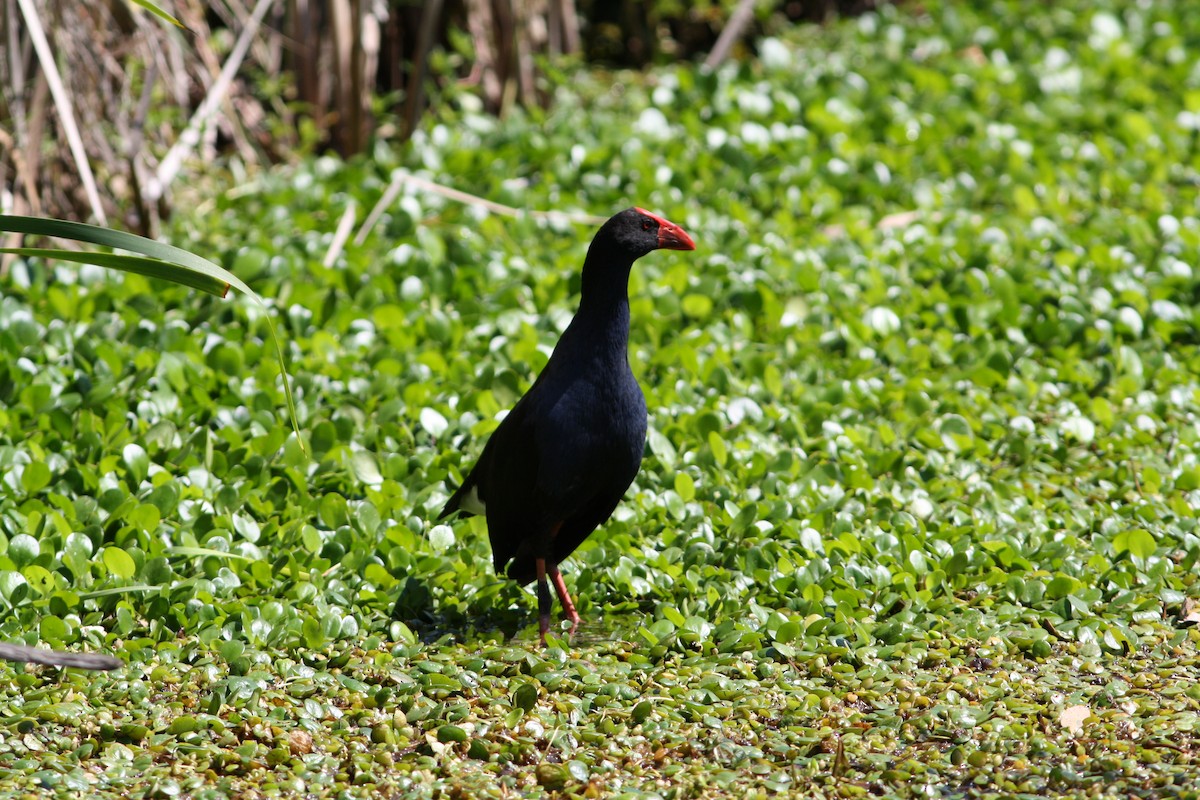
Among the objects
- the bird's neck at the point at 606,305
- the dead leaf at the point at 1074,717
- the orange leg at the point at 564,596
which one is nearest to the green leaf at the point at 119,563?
the orange leg at the point at 564,596

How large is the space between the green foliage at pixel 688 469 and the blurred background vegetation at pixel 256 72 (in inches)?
14.3

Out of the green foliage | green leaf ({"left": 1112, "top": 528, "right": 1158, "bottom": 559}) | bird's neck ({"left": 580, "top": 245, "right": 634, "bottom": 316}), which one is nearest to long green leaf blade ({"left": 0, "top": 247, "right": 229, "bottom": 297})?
the green foliage

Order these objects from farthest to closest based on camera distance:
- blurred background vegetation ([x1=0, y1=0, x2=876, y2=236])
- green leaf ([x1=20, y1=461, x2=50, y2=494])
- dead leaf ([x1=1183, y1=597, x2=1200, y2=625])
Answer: blurred background vegetation ([x1=0, y1=0, x2=876, y2=236]), green leaf ([x1=20, y1=461, x2=50, y2=494]), dead leaf ([x1=1183, y1=597, x2=1200, y2=625])

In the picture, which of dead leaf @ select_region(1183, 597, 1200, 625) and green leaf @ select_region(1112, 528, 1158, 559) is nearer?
dead leaf @ select_region(1183, 597, 1200, 625)

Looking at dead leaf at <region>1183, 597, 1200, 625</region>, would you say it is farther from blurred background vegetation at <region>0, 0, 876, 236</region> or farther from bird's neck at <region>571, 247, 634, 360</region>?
blurred background vegetation at <region>0, 0, 876, 236</region>

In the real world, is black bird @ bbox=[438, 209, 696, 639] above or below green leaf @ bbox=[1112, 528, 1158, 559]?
above

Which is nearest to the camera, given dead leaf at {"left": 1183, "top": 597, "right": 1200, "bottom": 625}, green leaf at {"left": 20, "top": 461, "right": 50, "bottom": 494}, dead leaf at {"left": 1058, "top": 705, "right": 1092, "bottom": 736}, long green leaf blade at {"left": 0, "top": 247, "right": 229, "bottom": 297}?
long green leaf blade at {"left": 0, "top": 247, "right": 229, "bottom": 297}

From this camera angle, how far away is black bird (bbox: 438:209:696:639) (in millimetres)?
3914

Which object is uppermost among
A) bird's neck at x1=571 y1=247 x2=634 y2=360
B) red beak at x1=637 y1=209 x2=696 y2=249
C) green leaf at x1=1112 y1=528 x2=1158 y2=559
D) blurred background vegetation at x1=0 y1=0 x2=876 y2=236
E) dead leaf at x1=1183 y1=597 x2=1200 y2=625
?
blurred background vegetation at x1=0 y1=0 x2=876 y2=236

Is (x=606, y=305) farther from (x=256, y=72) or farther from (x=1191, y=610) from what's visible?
(x=256, y=72)

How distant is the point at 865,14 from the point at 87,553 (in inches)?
302

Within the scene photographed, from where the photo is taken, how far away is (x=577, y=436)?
390 cm

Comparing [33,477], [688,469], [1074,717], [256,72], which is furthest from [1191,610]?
[256,72]

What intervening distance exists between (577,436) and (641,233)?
652 millimetres
